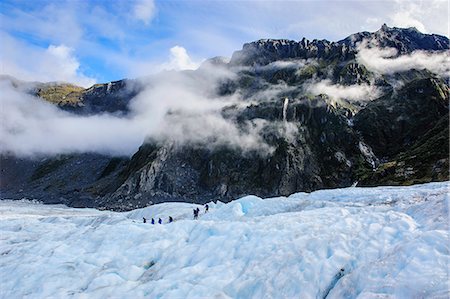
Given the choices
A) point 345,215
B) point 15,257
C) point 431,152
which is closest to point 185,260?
point 345,215

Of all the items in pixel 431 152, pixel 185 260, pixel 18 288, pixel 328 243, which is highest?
pixel 431 152

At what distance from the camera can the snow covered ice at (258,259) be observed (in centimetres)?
2210

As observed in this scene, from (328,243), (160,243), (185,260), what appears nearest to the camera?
(328,243)

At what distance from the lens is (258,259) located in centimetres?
2919

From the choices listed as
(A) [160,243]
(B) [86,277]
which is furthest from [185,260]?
(B) [86,277]

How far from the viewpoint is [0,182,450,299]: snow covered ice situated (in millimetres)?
22102

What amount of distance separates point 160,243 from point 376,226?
61.6 ft

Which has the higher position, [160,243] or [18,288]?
[160,243]

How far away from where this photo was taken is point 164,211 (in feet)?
244

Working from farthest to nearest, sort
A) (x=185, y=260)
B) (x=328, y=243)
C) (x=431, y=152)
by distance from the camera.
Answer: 1. (x=431, y=152)
2. (x=185, y=260)
3. (x=328, y=243)

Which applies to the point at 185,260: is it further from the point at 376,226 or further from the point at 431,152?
the point at 431,152

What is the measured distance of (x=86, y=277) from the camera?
110 ft

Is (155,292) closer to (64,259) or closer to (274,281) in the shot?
(274,281)

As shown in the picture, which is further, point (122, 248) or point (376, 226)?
point (122, 248)
